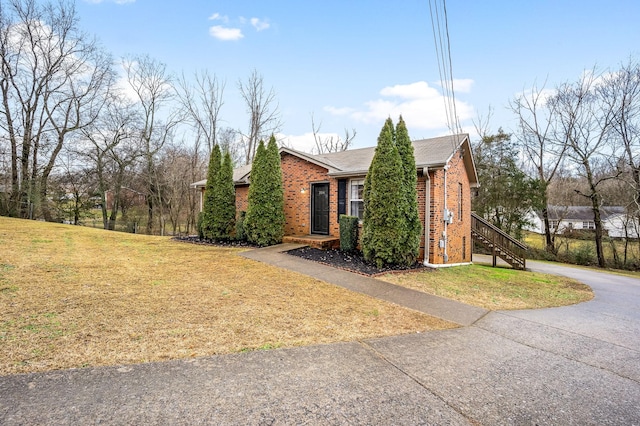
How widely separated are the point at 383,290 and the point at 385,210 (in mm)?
2817

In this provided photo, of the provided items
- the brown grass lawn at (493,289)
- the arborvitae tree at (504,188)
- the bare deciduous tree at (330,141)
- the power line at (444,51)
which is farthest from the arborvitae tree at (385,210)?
the bare deciduous tree at (330,141)

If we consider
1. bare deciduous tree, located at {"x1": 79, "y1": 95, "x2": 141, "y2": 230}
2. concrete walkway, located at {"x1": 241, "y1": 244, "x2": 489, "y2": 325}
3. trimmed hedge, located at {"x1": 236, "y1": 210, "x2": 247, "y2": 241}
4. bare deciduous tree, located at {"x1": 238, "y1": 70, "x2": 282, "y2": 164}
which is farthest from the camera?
bare deciduous tree, located at {"x1": 238, "y1": 70, "x2": 282, "y2": 164}

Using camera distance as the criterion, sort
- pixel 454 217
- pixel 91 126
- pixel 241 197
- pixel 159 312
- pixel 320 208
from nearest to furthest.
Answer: pixel 159 312
pixel 454 217
pixel 320 208
pixel 241 197
pixel 91 126

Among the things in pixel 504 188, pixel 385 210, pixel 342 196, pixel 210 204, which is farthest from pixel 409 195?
pixel 504 188

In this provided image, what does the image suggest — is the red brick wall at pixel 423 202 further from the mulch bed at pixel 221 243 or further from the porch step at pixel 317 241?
the mulch bed at pixel 221 243

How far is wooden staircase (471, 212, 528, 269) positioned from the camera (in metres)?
13.3

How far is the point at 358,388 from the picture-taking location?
2.54m

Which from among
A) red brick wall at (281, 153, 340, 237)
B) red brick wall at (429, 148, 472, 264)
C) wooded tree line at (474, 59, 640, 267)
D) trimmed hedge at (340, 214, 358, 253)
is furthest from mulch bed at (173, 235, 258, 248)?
wooded tree line at (474, 59, 640, 267)

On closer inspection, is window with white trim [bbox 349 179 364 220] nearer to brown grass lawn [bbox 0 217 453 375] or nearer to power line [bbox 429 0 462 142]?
power line [bbox 429 0 462 142]

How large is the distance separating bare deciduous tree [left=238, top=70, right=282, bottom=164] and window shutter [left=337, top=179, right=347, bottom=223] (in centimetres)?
1705

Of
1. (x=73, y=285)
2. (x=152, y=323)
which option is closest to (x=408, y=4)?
(x=152, y=323)

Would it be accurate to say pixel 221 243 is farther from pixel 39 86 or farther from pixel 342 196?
pixel 39 86

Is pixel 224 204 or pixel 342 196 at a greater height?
pixel 342 196

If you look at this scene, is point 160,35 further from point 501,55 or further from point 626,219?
point 626,219
